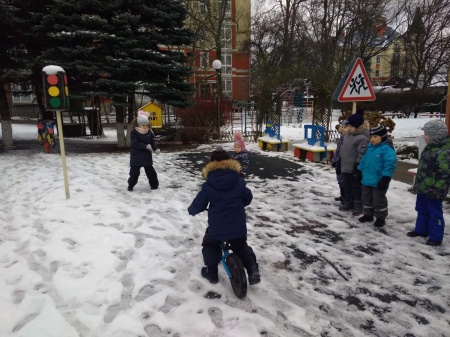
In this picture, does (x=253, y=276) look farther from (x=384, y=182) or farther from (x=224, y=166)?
(x=384, y=182)

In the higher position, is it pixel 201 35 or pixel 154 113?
pixel 201 35

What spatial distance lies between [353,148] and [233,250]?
314 cm

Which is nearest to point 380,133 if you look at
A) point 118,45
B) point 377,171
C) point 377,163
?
point 377,163

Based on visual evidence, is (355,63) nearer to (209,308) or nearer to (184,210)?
(184,210)

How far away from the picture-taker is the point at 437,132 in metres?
4.21

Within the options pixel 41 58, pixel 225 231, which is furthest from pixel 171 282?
pixel 41 58

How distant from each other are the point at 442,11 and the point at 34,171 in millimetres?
28759

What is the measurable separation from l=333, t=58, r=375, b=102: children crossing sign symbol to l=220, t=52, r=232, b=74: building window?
3954 cm

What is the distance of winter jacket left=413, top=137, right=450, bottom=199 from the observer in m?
4.13

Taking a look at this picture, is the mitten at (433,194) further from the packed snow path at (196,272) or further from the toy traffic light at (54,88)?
the toy traffic light at (54,88)

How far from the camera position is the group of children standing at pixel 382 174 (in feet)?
13.8

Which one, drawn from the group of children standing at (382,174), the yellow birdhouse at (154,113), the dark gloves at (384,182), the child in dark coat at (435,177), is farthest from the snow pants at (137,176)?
the yellow birdhouse at (154,113)

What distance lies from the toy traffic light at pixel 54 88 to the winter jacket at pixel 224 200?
4.21 meters

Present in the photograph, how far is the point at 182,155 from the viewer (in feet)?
41.2
